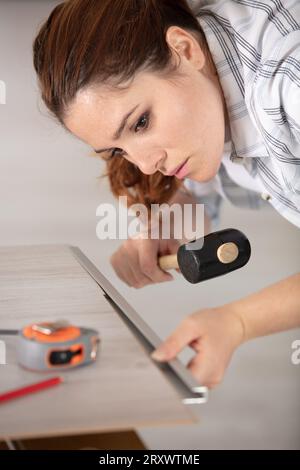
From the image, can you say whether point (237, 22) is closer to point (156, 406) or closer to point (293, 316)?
point (293, 316)

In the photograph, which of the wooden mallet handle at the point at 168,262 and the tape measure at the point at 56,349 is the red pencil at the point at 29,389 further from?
the wooden mallet handle at the point at 168,262

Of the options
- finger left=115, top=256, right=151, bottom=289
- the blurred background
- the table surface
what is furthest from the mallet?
the blurred background

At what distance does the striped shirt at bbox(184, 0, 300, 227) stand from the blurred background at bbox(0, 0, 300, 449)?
0.67 meters

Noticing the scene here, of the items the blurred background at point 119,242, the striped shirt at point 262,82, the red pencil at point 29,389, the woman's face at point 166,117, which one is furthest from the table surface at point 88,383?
the blurred background at point 119,242

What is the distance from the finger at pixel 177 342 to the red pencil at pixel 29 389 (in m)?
0.11

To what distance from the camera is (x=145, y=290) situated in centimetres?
201

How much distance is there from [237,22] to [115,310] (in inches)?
20.8

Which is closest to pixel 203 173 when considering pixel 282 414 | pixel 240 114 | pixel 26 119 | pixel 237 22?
pixel 240 114

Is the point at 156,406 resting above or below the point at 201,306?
above

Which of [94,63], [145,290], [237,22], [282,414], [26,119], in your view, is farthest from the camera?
[282,414]

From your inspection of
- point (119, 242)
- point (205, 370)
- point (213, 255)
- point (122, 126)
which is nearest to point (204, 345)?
point (205, 370)

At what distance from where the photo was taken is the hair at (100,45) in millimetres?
1032

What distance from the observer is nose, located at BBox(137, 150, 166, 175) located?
1.11 m
